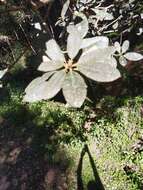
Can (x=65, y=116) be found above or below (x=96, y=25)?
below

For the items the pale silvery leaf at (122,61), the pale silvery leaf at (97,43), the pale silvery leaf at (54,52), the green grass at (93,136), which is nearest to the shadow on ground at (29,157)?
the green grass at (93,136)

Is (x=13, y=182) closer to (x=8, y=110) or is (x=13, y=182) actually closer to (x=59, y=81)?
(x=8, y=110)

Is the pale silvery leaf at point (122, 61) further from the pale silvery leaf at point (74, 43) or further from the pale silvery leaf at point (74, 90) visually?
the pale silvery leaf at point (74, 90)

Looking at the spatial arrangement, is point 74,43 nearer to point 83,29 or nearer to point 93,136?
point 83,29

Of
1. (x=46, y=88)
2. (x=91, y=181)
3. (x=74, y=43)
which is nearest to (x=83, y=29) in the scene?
(x=74, y=43)

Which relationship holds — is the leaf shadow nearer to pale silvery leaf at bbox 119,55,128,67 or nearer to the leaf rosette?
pale silvery leaf at bbox 119,55,128,67

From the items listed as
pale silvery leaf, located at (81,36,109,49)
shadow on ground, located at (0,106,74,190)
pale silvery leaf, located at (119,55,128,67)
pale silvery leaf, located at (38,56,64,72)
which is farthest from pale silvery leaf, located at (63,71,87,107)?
shadow on ground, located at (0,106,74,190)

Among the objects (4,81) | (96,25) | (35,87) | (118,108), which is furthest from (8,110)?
(35,87)

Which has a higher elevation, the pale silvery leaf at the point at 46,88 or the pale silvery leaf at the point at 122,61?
the pale silvery leaf at the point at 46,88
